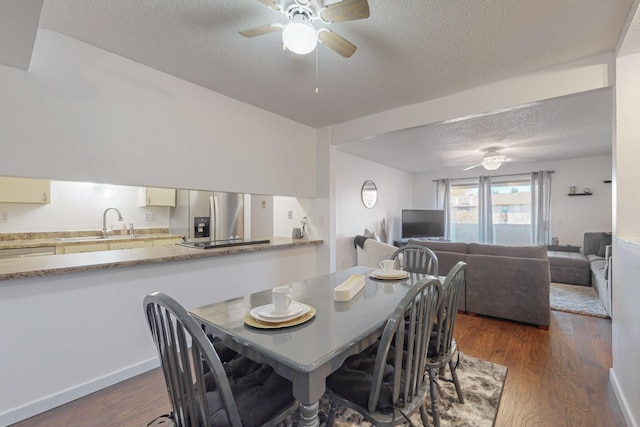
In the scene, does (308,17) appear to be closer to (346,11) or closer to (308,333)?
(346,11)

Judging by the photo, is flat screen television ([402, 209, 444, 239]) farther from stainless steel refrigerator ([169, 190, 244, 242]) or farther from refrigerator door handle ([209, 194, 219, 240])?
refrigerator door handle ([209, 194, 219, 240])

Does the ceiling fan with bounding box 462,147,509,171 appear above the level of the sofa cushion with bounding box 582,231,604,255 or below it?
above

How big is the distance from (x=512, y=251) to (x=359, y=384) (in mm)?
2815

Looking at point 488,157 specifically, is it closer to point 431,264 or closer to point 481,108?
point 481,108

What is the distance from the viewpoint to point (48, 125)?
178cm

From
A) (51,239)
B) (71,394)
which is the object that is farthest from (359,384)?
(51,239)

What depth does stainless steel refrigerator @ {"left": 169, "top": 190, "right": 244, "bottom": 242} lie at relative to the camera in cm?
339

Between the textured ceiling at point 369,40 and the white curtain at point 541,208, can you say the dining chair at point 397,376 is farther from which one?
the white curtain at point 541,208

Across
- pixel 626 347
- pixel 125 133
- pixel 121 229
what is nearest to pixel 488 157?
pixel 626 347

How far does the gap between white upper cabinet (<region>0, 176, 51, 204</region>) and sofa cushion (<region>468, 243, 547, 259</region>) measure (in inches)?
198

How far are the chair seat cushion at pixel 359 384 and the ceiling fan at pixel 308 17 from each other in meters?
1.57

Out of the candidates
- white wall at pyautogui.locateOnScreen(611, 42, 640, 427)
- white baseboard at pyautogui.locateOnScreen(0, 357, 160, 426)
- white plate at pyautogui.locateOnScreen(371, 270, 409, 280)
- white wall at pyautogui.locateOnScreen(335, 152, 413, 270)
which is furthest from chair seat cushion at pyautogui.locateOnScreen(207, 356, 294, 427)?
white wall at pyautogui.locateOnScreen(335, 152, 413, 270)

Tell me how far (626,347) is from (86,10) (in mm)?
3719

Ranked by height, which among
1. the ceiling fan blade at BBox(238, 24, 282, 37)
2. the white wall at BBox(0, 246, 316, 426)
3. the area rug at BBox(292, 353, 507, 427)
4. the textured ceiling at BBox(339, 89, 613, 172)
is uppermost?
the textured ceiling at BBox(339, 89, 613, 172)
